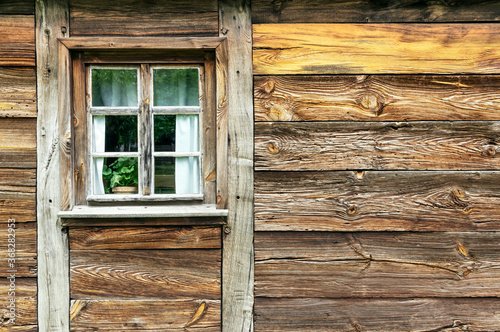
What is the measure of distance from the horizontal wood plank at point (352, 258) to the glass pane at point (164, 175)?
665 millimetres

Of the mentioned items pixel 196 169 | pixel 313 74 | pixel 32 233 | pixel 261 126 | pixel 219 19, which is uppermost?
pixel 219 19

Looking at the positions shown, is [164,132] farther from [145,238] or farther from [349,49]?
[349,49]

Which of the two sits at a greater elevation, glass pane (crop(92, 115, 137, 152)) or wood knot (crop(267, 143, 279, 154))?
glass pane (crop(92, 115, 137, 152))

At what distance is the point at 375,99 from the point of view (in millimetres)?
2078

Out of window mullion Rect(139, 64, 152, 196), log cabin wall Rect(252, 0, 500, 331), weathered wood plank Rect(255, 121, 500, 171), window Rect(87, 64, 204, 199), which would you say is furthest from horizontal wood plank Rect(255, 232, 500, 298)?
window mullion Rect(139, 64, 152, 196)

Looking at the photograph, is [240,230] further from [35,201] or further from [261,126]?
[35,201]

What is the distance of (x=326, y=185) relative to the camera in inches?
81.9

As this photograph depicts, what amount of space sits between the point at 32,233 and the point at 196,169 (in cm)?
107

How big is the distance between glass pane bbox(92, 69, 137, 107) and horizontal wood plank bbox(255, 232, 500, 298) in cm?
128

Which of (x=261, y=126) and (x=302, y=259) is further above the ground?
(x=261, y=126)

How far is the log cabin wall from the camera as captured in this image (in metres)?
2.07

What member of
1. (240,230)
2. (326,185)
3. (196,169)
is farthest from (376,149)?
(196,169)

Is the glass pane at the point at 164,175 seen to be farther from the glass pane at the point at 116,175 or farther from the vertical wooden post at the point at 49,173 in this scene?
the vertical wooden post at the point at 49,173

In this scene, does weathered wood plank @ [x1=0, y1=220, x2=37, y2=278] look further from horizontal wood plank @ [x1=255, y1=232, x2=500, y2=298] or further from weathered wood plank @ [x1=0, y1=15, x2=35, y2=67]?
horizontal wood plank @ [x1=255, y1=232, x2=500, y2=298]
